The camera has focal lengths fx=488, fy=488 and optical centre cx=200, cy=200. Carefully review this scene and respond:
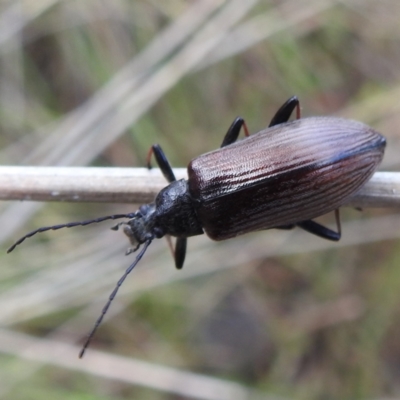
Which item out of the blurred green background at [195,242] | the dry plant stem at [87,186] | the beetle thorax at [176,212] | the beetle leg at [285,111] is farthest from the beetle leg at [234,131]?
the blurred green background at [195,242]

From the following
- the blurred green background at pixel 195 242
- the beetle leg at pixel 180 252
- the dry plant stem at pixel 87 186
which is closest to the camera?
the dry plant stem at pixel 87 186

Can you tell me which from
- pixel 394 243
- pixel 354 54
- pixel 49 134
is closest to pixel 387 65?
pixel 354 54

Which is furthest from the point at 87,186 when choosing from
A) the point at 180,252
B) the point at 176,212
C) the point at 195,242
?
the point at 195,242

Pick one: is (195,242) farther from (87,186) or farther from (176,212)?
(87,186)

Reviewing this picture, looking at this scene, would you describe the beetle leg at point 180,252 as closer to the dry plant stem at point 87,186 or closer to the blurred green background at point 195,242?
the dry plant stem at point 87,186

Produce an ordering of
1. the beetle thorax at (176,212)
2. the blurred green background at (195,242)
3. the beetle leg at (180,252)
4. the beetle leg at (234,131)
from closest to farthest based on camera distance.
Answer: the beetle thorax at (176,212)
the beetle leg at (234,131)
the beetle leg at (180,252)
the blurred green background at (195,242)

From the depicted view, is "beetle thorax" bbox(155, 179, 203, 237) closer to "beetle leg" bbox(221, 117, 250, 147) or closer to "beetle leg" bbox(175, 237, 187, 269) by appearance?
"beetle leg" bbox(175, 237, 187, 269)
